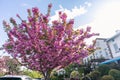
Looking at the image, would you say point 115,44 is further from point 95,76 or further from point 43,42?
point 43,42

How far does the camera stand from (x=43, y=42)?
10.6m

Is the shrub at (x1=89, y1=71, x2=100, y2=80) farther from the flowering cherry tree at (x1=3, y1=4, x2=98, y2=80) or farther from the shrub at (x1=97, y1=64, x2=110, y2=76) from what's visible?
the flowering cherry tree at (x1=3, y1=4, x2=98, y2=80)

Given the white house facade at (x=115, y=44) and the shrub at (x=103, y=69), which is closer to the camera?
the shrub at (x=103, y=69)

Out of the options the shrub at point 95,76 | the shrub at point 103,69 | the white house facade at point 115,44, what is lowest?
the shrub at point 95,76

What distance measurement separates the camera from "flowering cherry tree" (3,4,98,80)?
1059cm

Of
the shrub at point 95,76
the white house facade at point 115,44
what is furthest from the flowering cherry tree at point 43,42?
the white house facade at point 115,44

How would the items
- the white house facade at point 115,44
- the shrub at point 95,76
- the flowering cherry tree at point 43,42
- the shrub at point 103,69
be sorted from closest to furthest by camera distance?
the flowering cherry tree at point 43,42
the shrub at point 95,76
the shrub at point 103,69
the white house facade at point 115,44

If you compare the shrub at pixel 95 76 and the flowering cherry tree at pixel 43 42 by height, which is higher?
the flowering cherry tree at pixel 43 42

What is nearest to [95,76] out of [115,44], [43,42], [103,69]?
[103,69]

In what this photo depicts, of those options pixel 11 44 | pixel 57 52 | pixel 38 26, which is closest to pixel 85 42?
pixel 57 52

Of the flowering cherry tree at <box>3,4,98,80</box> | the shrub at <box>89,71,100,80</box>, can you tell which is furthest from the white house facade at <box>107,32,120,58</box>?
the flowering cherry tree at <box>3,4,98,80</box>

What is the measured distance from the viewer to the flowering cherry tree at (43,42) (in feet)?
34.7

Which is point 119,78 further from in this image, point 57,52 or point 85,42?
point 57,52

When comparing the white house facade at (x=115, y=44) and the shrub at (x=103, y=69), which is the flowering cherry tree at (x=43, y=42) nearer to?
the shrub at (x=103, y=69)
